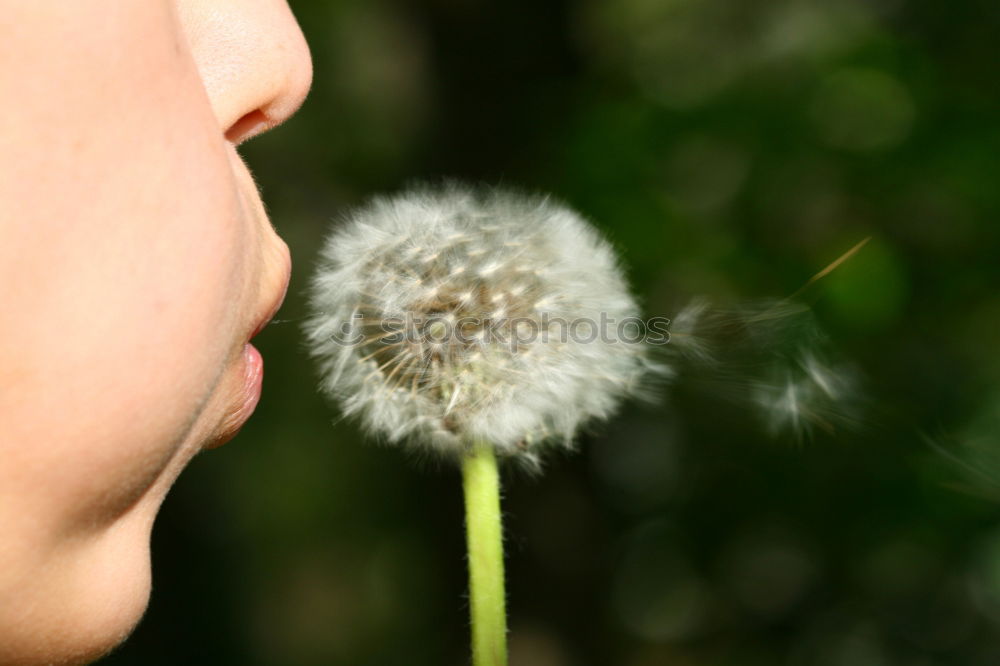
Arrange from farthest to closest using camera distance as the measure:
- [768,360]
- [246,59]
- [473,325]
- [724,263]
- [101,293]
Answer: [724,263] < [768,360] < [473,325] < [246,59] < [101,293]

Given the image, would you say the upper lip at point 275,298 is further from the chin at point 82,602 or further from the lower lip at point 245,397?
the chin at point 82,602

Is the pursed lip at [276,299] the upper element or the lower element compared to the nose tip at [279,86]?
lower

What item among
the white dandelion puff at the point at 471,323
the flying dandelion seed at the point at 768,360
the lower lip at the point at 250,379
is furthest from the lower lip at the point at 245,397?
the flying dandelion seed at the point at 768,360

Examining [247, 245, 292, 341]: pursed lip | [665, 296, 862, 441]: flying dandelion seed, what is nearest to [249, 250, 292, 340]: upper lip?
[247, 245, 292, 341]: pursed lip

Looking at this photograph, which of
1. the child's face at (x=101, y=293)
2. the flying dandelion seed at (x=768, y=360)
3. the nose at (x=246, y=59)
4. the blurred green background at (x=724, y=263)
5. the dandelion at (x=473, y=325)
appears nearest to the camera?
the child's face at (x=101, y=293)

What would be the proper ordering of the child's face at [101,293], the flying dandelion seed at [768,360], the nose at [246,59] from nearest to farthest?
the child's face at [101,293] → the nose at [246,59] → the flying dandelion seed at [768,360]

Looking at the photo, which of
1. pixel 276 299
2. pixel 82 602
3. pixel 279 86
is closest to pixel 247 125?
pixel 279 86

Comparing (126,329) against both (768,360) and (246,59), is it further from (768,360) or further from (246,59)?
(768,360)
